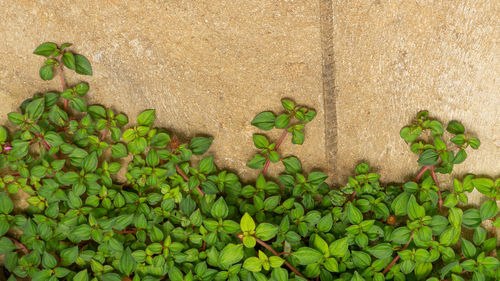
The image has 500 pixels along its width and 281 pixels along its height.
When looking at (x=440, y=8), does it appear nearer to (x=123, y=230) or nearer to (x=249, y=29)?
(x=249, y=29)

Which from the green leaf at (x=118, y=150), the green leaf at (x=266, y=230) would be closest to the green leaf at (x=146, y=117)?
the green leaf at (x=118, y=150)

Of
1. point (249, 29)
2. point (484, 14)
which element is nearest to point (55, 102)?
point (249, 29)

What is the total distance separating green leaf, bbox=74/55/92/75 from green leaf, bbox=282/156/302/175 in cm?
96

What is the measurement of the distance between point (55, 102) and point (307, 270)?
1.32 m

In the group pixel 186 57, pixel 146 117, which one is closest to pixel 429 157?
pixel 186 57

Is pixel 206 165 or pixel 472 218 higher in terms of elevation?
pixel 206 165

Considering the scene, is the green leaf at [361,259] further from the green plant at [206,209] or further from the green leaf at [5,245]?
the green leaf at [5,245]

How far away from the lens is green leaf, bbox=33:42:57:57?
1659 mm

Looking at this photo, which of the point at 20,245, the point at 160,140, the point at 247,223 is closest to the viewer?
the point at 247,223

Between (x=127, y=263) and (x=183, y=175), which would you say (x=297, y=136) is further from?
(x=127, y=263)

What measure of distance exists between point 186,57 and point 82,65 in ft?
1.48

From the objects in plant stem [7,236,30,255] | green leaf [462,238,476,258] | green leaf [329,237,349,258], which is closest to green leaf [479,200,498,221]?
green leaf [462,238,476,258]

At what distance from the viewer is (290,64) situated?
172 cm

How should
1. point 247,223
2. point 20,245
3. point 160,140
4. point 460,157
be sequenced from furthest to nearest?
point 20,245 < point 160,140 < point 460,157 < point 247,223
